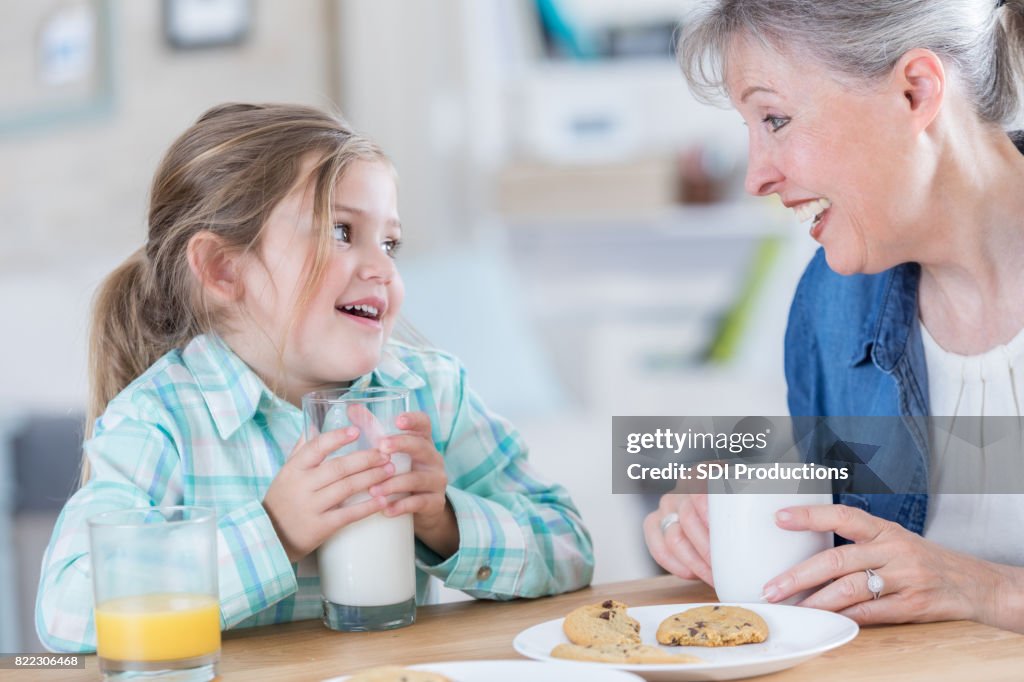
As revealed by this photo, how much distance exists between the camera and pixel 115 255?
3.25 metres

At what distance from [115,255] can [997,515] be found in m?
2.58

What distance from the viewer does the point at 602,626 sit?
2.85 feet

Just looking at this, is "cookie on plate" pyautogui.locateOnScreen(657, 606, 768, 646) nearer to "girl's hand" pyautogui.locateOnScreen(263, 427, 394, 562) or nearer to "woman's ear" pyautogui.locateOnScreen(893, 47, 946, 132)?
"girl's hand" pyautogui.locateOnScreen(263, 427, 394, 562)

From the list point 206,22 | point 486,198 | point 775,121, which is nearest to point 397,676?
point 775,121

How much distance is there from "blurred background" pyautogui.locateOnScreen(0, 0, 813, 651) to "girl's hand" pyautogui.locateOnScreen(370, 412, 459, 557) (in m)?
1.76

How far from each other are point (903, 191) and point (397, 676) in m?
0.80

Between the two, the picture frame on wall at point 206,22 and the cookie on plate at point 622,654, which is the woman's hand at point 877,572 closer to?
the cookie on plate at point 622,654

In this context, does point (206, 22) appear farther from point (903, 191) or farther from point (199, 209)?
point (903, 191)

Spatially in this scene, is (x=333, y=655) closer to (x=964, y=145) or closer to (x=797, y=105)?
(x=797, y=105)

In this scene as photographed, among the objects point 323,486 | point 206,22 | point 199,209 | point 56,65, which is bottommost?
point 323,486

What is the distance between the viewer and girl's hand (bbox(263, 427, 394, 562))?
947 mm

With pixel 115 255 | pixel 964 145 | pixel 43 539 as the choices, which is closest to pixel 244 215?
pixel 964 145

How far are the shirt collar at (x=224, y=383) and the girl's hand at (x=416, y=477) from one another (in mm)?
204

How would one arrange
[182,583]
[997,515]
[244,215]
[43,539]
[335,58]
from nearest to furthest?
[182,583] → [244,215] → [997,515] → [43,539] → [335,58]
